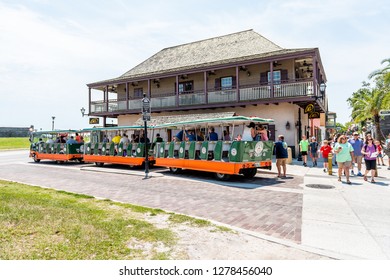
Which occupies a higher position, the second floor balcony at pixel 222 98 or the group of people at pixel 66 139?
the second floor balcony at pixel 222 98

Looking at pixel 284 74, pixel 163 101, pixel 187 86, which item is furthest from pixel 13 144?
pixel 284 74

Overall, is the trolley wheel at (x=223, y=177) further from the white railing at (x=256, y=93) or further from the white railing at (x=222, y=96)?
the white railing at (x=222, y=96)

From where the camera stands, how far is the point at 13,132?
70250 millimetres

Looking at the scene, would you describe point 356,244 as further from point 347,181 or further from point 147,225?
point 347,181

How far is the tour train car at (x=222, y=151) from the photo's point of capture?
11.1 m

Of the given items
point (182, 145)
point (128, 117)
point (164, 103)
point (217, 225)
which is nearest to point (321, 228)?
point (217, 225)

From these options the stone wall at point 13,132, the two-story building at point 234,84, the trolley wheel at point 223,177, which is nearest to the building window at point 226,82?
the two-story building at point 234,84

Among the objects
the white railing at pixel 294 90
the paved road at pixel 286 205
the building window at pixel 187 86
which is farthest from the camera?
the building window at pixel 187 86

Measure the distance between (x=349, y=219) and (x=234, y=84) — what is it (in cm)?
1767

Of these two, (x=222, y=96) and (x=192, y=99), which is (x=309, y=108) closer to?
(x=222, y=96)

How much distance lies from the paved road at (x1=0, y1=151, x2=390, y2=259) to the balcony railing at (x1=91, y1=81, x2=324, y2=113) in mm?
7752

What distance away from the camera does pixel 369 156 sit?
35.7 ft

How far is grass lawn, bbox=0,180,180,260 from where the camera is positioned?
3988 mm

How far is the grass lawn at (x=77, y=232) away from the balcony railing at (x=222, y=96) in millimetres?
14824
